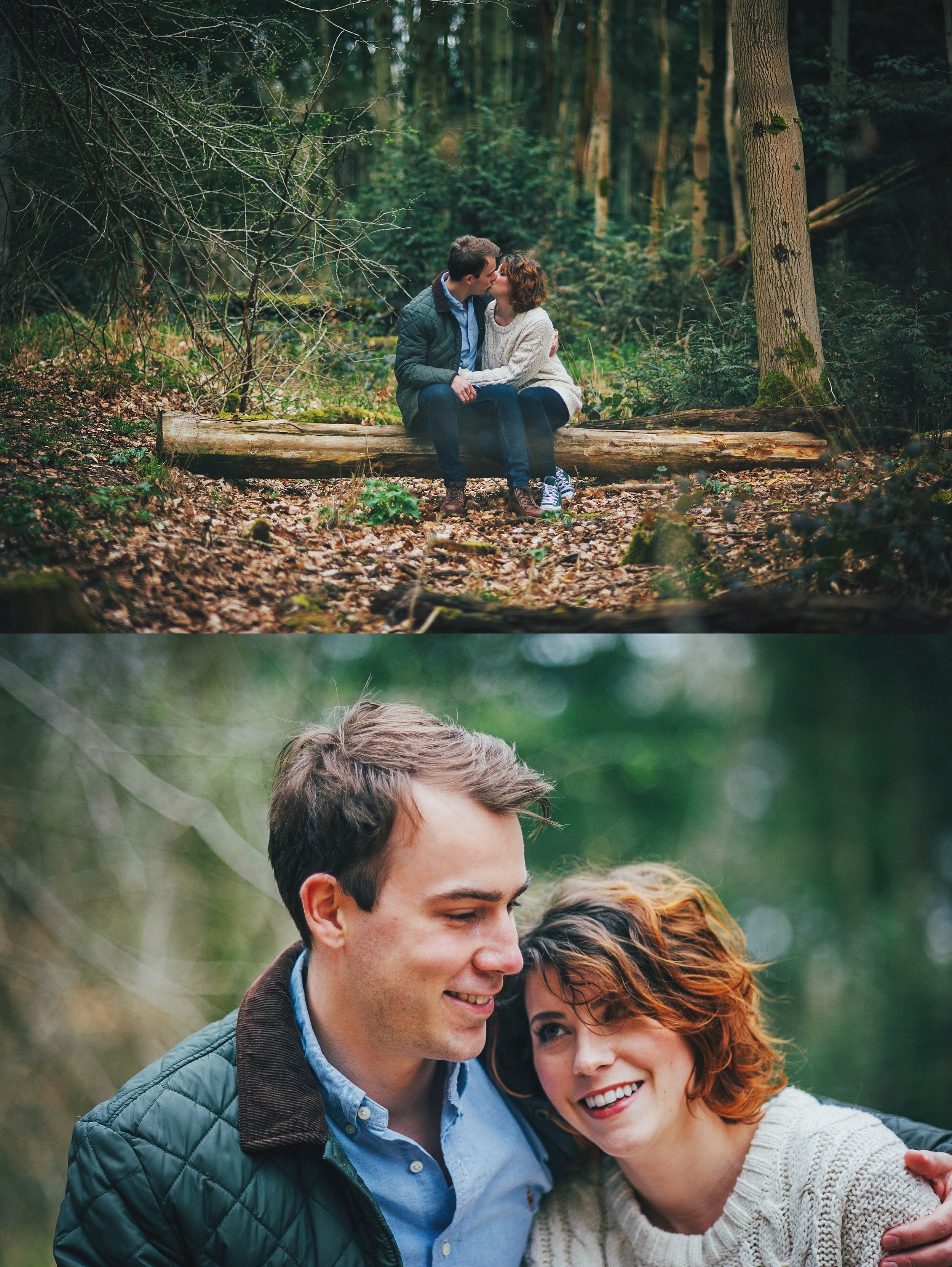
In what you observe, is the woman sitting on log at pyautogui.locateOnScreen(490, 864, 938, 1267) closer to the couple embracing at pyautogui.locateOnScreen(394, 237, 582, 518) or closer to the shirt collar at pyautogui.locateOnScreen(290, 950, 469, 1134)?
the shirt collar at pyautogui.locateOnScreen(290, 950, 469, 1134)

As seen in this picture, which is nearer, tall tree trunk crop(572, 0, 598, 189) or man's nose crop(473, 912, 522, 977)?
man's nose crop(473, 912, 522, 977)

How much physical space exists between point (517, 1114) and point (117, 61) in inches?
120

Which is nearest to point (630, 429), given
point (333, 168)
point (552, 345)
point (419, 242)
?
point (552, 345)

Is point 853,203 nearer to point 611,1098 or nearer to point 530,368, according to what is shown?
point 530,368

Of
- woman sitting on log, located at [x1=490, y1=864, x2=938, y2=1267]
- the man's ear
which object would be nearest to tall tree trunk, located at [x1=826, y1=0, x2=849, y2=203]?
woman sitting on log, located at [x1=490, y1=864, x2=938, y2=1267]

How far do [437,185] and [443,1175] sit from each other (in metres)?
2.60

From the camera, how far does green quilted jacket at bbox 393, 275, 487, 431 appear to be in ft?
8.79

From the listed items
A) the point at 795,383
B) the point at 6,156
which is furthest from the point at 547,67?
the point at 6,156

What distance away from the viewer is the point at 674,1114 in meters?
1.83

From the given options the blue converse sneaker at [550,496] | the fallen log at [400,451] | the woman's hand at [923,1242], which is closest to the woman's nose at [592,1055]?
the woman's hand at [923,1242]

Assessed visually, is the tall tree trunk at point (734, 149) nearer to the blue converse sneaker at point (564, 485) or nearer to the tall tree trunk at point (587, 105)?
the tall tree trunk at point (587, 105)

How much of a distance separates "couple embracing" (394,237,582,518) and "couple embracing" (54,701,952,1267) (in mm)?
993

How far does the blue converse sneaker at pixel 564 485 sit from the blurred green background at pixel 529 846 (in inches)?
44.7

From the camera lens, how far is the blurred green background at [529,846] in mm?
3797
